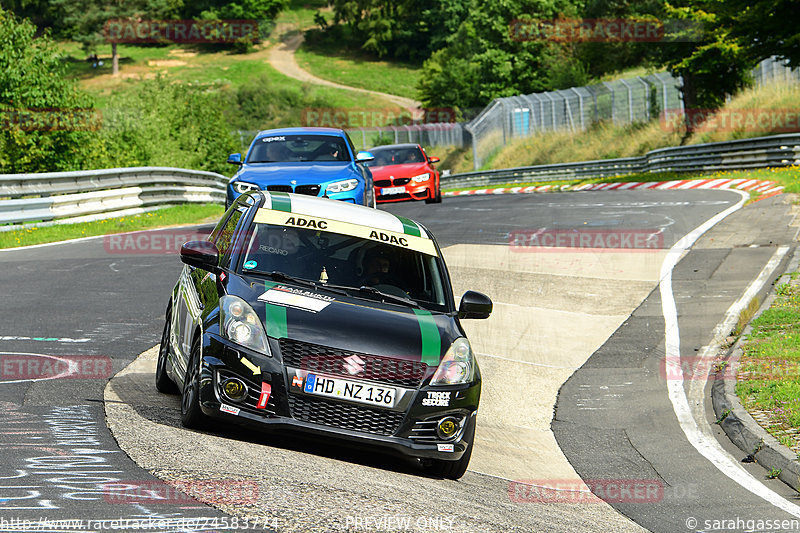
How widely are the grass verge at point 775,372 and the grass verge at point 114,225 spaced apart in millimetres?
12519

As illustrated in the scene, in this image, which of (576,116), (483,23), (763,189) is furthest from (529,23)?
(763,189)

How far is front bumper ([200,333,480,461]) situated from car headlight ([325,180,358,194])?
918cm

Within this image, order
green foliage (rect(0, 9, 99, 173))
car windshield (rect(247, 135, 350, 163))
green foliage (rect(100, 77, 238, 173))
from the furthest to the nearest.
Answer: green foliage (rect(100, 77, 238, 173)) < green foliage (rect(0, 9, 99, 173)) < car windshield (rect(247, 135, 350, 163))

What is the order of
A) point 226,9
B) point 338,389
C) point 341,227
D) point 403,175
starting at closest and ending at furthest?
point 338,389 → point 341,227 → point 403,175 → point 226,9

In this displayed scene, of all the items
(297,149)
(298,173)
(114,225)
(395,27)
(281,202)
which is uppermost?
(395,27)

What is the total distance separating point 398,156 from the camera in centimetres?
2786

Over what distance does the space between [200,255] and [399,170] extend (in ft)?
64.8

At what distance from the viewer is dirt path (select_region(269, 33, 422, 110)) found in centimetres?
11444

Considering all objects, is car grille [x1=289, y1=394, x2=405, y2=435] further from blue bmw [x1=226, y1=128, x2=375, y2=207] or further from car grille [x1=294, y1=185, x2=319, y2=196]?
car grille [x1=294, y1=185, x2=319, y2=196]

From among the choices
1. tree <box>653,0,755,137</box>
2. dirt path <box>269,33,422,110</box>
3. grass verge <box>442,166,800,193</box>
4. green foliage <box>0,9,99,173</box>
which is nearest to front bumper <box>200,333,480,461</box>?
grass verge <box>442,166,800,193</box>

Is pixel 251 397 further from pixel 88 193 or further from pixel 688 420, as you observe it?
pixel 88 193

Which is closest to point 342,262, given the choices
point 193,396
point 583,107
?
point 193,396

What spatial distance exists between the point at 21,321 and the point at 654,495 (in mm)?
6643

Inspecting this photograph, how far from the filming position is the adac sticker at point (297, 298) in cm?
690
